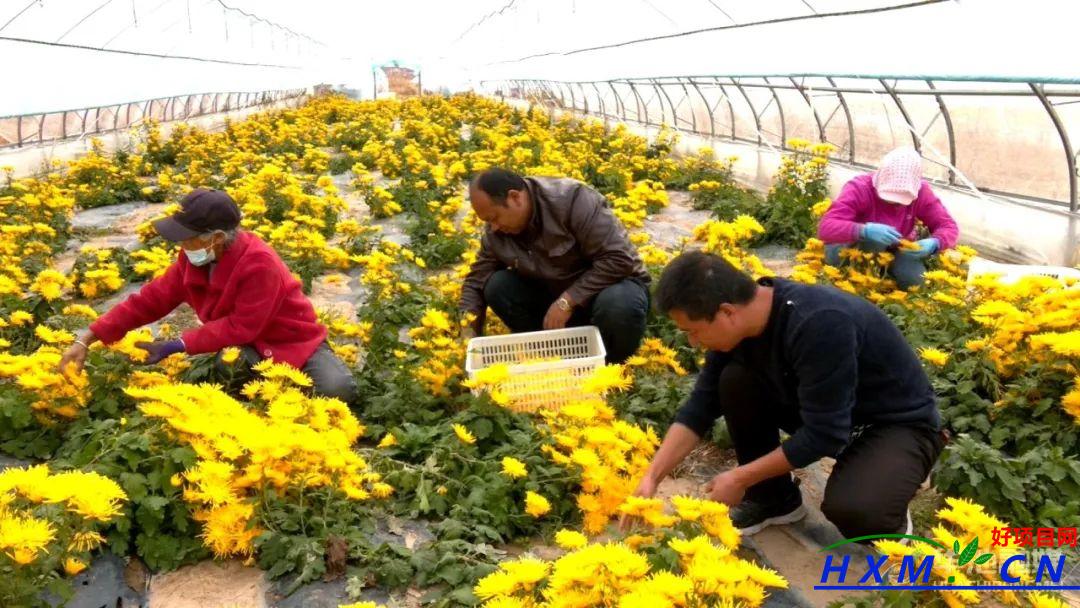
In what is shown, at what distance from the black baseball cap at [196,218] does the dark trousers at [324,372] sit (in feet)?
2.03

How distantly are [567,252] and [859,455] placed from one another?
1.82 metres

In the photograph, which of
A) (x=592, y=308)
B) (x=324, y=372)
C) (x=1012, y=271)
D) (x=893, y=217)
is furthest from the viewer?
(x=893, y=217)

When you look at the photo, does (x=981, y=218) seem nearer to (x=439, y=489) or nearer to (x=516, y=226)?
(x=516, y=226)

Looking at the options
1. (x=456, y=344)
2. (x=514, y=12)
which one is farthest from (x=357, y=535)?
(x=514, y=12)

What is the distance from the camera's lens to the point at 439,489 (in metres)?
2.88

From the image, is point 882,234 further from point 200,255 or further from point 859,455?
point 200,255

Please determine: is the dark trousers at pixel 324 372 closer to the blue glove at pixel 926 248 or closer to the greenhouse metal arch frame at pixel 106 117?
the blue glove at pixel 926 248

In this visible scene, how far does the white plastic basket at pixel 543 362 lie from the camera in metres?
3.42

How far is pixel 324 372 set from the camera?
147 inches

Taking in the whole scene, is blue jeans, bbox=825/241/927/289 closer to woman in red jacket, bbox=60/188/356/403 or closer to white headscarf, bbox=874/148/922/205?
white headscarf, bbox=874/148/922/205

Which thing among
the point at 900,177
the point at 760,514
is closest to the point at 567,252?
the point at 760,514

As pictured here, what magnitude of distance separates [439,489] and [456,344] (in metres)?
1.10

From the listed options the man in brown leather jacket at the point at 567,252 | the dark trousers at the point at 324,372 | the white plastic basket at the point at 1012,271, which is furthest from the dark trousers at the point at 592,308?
the white plastic basket at the point at 1012,271

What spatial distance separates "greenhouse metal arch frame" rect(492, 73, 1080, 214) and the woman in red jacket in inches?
177
